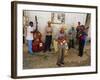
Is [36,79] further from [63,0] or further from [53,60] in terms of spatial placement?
[63,0]

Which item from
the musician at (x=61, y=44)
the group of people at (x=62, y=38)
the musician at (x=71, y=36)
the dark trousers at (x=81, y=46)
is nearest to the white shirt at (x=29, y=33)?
the group of people at (x=62, y=38)

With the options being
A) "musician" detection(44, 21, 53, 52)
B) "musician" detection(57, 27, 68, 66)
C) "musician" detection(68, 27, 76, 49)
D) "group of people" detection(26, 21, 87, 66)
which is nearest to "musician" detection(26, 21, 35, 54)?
"group of people" detection(26, 21, 87, 66)

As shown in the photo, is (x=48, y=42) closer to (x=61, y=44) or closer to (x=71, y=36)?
(x=61, y=44)

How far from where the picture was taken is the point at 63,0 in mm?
2035

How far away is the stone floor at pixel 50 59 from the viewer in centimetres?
189

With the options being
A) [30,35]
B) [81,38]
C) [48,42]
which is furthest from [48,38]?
[81,38]

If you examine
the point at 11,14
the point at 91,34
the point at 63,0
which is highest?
the point at 63,0

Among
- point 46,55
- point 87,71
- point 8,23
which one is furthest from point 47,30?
point 87,71

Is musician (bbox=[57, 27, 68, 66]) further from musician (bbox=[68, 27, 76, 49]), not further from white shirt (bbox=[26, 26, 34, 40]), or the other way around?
white shirt (bbox=[26, 26, 34, 40])

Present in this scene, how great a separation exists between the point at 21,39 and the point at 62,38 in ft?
1.18

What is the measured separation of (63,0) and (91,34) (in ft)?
1.28

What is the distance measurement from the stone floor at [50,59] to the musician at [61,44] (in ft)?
0.12

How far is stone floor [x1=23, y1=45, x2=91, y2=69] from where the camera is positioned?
1.89m

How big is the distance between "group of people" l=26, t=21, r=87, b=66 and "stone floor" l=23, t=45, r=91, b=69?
1.4 inches
